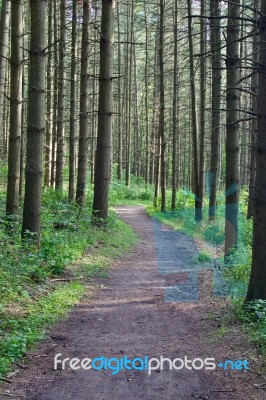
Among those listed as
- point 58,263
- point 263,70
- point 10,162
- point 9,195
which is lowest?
point 58,263

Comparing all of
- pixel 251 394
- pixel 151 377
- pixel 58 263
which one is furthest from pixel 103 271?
pixel 251 394

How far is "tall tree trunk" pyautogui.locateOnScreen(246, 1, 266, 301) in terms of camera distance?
217 inches

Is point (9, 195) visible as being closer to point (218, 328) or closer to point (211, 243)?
point (218, 328)

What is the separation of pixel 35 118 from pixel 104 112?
464 centimetres

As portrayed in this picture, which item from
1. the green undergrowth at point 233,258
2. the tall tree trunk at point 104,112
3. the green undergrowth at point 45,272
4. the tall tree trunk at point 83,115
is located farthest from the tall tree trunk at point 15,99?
the green undergrowth at point 233,258

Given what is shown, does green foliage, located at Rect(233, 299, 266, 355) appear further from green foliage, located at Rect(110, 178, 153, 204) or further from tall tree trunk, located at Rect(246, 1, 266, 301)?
green foliage, located at Rect(110, 178, 153, 204)

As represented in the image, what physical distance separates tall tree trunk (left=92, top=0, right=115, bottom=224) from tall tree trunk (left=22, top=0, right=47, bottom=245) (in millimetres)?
4329

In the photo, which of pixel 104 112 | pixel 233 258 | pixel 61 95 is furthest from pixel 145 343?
pixel 61 95

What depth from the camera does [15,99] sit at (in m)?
9.68

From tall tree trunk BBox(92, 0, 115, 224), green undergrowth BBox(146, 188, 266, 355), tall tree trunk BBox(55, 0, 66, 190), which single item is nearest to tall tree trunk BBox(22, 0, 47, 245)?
green undergrowth BBox(146, 188, 266, 355)

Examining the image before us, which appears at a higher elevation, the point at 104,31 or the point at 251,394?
the point at 104,31

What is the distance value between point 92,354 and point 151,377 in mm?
840

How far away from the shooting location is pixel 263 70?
5465 mm

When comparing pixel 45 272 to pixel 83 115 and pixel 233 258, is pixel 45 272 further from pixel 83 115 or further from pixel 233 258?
pixel 83 115
